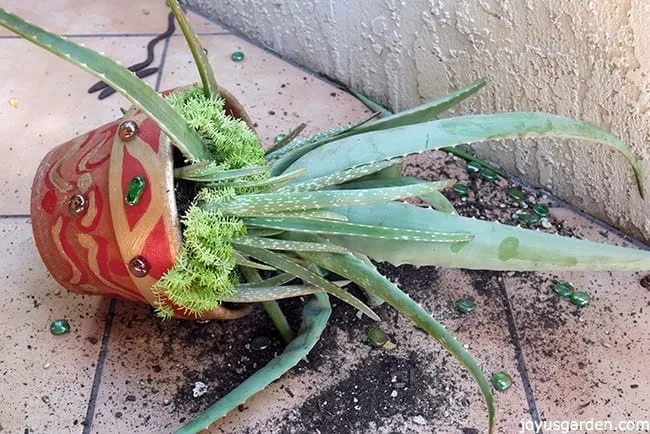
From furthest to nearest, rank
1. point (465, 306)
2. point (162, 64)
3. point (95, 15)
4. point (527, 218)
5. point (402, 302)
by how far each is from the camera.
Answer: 1. point (95, 15)
2. point (162, 64)
3. point (527, 218)
4. point (465, 306)
5. point (402, 302)

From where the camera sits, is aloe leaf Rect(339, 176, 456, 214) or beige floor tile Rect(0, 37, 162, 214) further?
beige floor tile Rect(0, 37, 162, 214)

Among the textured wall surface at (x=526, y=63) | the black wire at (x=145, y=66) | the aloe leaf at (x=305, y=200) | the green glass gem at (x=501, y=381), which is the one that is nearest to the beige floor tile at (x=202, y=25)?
the black wire at (x=145, y=66)

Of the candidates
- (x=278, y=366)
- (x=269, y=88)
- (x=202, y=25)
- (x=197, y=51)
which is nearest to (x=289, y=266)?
(x=278, y=366)

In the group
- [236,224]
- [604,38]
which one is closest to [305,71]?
[604,38]

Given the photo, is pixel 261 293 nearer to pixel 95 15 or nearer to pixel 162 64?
pixel 162 64

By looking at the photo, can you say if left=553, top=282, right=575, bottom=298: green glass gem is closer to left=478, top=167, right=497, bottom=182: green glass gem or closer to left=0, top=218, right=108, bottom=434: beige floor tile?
left=478, top=167, right=497, bottom=182: green glass gem

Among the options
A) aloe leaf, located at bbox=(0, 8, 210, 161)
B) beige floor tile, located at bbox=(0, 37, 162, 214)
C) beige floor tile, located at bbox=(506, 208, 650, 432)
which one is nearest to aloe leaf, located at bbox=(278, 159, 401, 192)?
aloe leaf, located at bbox=(0, 8, 210, 161)

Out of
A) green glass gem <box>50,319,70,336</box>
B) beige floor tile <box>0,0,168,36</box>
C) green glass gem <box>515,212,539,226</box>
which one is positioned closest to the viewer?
green glass gem <box>50,319,70,336</box>
